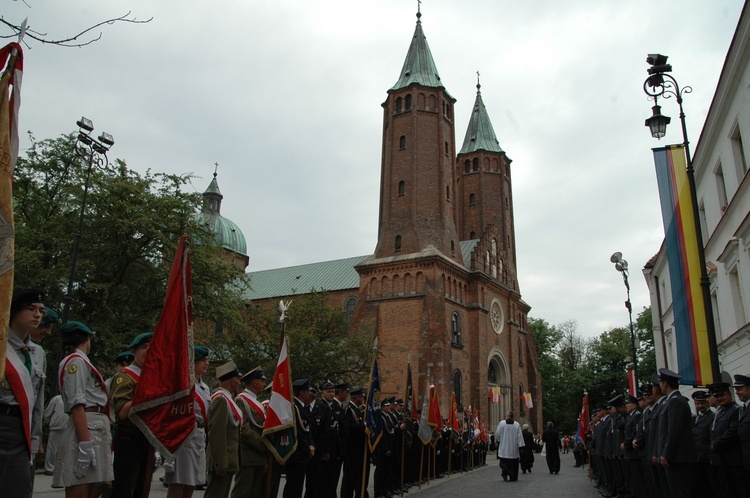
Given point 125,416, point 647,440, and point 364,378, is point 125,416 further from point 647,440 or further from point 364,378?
point 364,378

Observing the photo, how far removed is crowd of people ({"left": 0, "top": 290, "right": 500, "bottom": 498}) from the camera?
3832 millimetres

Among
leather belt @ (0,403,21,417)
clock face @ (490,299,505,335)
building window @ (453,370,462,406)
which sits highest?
clock face @ (490,299,505,335)

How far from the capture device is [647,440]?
8797 millimetres

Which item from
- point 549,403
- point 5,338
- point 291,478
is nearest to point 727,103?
point 291,478

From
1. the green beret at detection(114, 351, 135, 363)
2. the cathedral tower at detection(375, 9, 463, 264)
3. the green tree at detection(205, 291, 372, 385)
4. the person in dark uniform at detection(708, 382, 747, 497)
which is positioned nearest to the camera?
the green beret at detection(114, 351, 135, 363)

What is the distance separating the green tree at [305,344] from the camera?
28.8 meters

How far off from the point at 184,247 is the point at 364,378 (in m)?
28.0

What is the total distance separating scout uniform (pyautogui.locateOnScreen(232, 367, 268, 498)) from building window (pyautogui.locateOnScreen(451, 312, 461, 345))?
3215 centimetres

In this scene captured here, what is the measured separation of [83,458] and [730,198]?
Answer: 1600 centimetres

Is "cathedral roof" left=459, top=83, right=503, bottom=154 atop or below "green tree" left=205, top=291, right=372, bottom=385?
atop

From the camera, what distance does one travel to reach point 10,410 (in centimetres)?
371

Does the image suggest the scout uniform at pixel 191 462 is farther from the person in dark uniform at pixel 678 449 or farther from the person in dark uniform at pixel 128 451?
the person in dark uniform at pixel 678 449

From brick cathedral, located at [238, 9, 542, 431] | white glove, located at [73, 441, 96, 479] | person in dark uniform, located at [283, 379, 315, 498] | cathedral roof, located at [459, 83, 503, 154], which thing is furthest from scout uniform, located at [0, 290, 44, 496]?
cathedral roof, located at [459, 83, 503, 154]

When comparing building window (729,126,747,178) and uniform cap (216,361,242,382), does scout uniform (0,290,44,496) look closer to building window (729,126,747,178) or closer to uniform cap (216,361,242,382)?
uniform cap (216,361,242,382)
